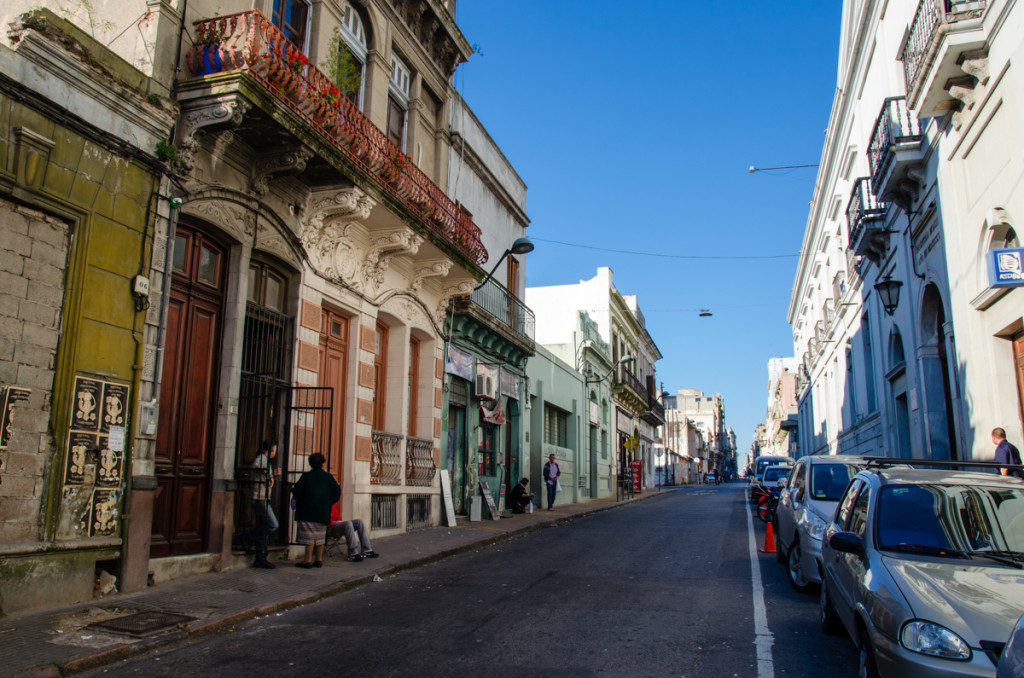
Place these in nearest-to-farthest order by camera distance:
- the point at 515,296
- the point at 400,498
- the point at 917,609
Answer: the point at 917,609 < the point at 400,498 < the point at 515,296

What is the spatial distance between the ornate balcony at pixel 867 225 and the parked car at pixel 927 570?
44.7ft

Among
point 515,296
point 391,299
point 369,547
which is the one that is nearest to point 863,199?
point 515,296

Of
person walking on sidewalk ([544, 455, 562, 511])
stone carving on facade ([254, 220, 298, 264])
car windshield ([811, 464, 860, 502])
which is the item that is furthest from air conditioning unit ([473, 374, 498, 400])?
car windshield ([811, 464, 860, 502])

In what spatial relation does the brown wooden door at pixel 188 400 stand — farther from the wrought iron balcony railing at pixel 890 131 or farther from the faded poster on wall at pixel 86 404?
the wrought iron balcony railing at pixel 890 131

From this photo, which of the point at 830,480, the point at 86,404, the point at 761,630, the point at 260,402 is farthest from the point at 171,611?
the point at 830,480

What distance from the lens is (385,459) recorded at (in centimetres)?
1425

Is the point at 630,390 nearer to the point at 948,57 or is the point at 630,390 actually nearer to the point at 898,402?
the point at 898,402

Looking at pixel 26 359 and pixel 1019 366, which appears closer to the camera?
pixel 26 359

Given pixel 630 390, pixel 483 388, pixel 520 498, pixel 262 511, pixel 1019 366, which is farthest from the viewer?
pixel 630 390

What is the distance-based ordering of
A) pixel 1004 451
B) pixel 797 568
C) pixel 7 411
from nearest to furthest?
pixel 7 411, pixel 797 568, pixel 1004 451

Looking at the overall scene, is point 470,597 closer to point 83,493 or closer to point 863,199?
point 83,493

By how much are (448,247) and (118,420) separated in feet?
26.9

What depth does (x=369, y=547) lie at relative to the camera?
36.3 ft

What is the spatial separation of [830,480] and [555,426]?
1853 cm
